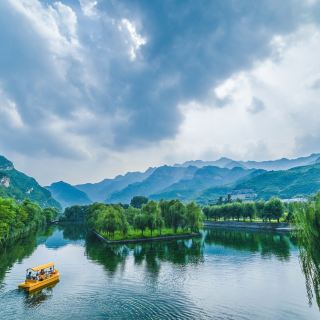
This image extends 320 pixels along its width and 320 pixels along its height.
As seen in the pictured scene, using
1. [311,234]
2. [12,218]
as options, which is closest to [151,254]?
[12,218]

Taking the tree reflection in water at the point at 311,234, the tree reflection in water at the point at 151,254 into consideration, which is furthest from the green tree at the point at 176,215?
the tree reflection in water at the point at 311,234

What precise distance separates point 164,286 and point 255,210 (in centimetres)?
12154

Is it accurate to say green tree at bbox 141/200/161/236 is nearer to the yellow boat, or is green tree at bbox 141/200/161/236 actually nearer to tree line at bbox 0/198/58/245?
tree line at bbox 0/198/58/245

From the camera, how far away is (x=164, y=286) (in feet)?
160

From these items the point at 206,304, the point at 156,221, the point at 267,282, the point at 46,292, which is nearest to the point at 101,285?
the point at 46,292

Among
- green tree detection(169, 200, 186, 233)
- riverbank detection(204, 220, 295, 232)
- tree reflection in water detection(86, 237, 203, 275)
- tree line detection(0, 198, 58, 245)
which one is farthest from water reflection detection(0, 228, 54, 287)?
riverbank detection(204, 220, 295, 232)

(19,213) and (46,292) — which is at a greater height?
(19,213)

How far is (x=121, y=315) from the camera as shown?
36.4m

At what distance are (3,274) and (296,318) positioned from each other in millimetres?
49731

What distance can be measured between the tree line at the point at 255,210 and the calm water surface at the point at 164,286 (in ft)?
214

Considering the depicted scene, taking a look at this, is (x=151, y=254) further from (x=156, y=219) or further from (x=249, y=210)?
(x=249, y=210)

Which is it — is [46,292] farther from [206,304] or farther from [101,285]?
[206,304]

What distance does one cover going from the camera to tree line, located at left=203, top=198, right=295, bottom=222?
145m

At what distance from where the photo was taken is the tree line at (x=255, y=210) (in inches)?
5719
